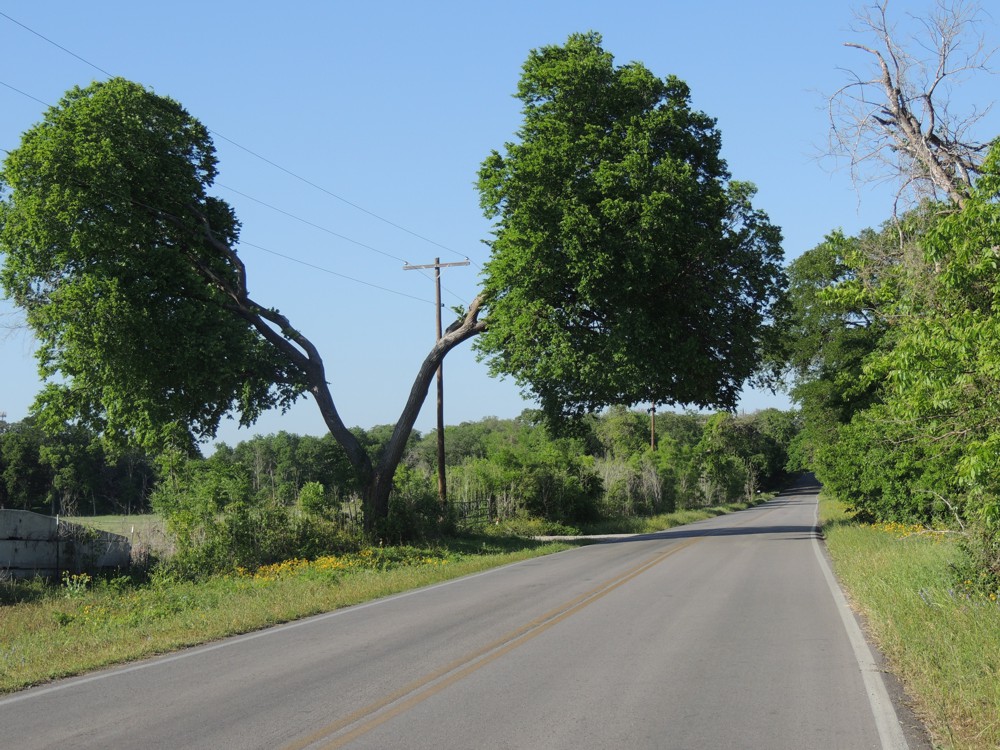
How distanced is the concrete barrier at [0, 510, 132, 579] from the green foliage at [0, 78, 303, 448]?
137 inches

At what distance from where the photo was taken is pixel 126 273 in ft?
76.9

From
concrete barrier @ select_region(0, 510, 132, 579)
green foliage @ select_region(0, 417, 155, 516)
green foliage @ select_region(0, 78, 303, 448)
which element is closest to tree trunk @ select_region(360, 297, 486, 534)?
green foliage @ select_region(0, 78, 303, 448)

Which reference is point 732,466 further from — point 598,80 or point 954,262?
point 954,262

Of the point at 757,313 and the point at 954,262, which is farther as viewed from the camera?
the point at 757,313

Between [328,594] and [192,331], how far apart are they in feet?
37.2

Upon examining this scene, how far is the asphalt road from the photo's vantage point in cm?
667

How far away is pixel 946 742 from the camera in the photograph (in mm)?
6293

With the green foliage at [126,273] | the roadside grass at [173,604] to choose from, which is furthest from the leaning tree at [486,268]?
the roadside grass at [173,604]

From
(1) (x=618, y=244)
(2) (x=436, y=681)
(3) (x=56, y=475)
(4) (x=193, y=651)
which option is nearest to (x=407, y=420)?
(1) (x=618, y=244)

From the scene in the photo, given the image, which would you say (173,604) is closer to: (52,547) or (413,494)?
(52,547)

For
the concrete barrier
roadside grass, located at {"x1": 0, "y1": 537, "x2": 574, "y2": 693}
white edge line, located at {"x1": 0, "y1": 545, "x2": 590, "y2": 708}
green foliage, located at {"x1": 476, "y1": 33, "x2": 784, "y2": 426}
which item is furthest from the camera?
green foliage, located at {"x1": 476, "y1": 33, "x2": 784, "y2": 426}

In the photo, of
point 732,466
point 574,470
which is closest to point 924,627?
point 574,470

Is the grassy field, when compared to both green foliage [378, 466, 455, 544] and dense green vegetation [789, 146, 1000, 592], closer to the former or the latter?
green foliage [378, 466, 455, 544]

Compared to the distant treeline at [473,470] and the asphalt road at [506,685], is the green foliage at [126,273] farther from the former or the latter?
the asphalt road at [506,685]
